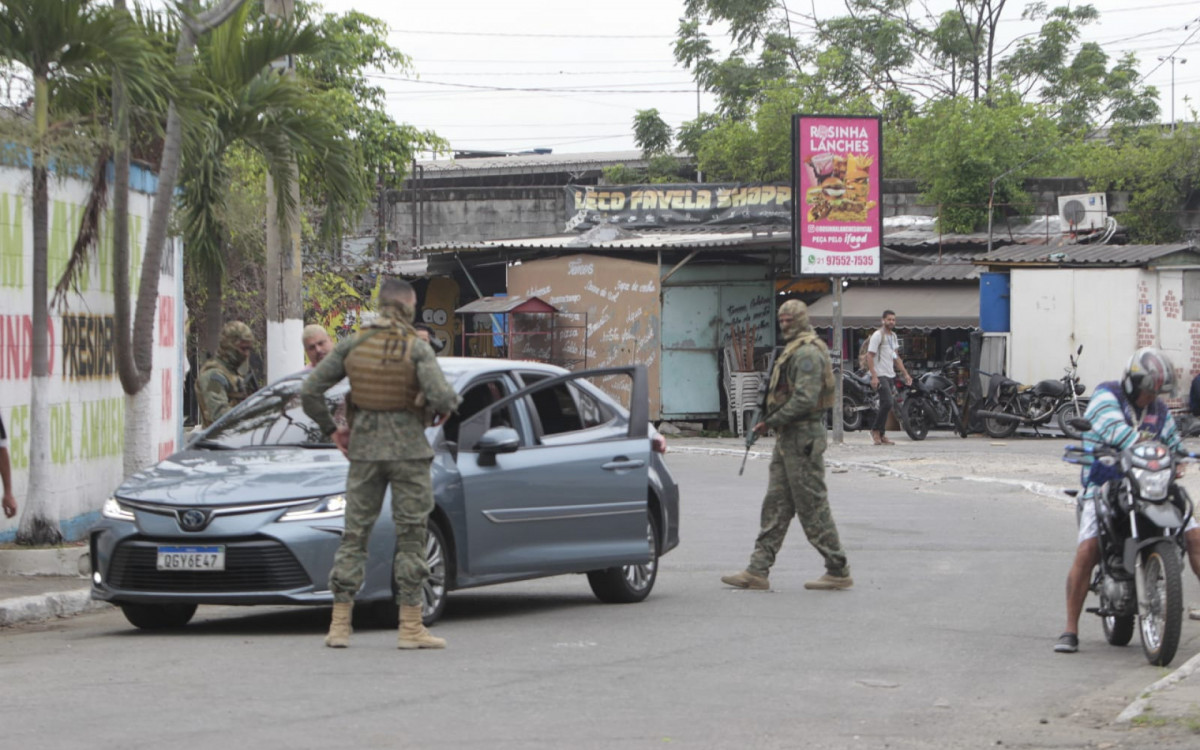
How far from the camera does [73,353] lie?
1410 cm

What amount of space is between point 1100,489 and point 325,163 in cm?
797

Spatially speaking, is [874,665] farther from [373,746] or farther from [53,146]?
[53,146]

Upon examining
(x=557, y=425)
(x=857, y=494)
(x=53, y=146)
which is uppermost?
(x=53, y=146)

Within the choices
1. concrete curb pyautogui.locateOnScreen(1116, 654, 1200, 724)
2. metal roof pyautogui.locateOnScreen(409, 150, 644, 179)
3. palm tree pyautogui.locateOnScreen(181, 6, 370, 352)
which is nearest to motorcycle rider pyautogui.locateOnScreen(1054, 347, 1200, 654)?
concrete curb pyautogui.locateOnScreen(1116, 654, 1200, 724)

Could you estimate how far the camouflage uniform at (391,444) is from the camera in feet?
27.5

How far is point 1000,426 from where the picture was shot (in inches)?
1088

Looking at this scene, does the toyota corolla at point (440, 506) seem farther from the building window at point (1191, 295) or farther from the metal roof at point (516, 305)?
the metal roof at point (516, 305)

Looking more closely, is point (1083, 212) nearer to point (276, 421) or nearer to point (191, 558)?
point (276, 421)

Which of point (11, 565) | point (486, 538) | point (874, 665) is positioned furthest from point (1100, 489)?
point (11, 565)

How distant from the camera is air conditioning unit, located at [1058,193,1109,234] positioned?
36.8m

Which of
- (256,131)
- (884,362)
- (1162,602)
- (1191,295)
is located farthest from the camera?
(1191,295)

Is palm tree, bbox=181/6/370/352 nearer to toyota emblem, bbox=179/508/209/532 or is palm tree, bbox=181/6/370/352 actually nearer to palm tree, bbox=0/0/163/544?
palm tree, bbox=0/0/163/544

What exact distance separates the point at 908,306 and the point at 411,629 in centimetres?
2501

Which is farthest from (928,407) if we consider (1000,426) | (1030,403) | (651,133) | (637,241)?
(651,133)
